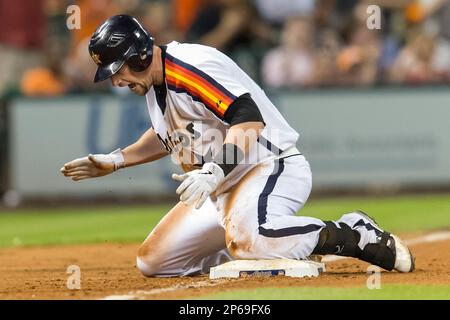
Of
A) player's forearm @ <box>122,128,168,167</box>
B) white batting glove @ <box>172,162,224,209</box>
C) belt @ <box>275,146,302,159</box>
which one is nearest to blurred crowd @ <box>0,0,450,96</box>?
player's forearm @ <box>122,128,168,167</box>

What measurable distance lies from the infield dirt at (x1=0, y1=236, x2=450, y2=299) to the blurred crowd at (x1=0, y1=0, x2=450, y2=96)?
6342 millimetres

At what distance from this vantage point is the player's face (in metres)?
6.98

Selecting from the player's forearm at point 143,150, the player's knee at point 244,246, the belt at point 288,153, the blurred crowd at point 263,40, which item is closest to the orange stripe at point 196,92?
the belt at point 288,153

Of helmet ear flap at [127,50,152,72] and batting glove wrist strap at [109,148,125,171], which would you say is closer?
helmet ear flap at [127,50,152,72]

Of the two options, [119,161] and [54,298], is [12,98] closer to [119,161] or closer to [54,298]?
[119,161]

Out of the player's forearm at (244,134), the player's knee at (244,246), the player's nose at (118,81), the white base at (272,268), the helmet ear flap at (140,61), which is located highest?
the helmet ear flap at (140,61)

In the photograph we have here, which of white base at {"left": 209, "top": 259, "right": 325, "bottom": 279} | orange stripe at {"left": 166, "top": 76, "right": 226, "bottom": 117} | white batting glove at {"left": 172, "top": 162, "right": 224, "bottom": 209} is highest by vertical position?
orange stripe at {"left": 166, "top": 76, "right": 226, "bottom": 117}

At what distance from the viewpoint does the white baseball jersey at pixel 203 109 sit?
22.6 ft

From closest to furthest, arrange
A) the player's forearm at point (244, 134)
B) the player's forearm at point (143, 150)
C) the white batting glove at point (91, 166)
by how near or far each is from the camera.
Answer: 1. the player's forearm at point (244, 134)
2. the white batting glove at point (91, 166)
3. the player's forearm at point (143, 150)

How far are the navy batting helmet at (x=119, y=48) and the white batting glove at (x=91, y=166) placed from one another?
831 mm

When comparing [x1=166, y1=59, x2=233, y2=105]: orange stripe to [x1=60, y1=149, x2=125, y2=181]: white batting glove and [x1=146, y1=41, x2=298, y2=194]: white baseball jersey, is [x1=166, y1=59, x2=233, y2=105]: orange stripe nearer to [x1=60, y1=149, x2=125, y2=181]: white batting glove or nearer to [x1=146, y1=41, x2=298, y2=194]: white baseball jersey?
[x1=146, y1=41, x2=298, y2=194]: white baseball jersey

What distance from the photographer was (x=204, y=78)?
22.6 feet

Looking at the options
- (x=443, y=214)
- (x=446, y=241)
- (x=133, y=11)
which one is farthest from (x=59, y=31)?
(x=446, y=241)

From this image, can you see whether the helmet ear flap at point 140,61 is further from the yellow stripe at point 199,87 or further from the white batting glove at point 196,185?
the white batting glove at point 196,185
